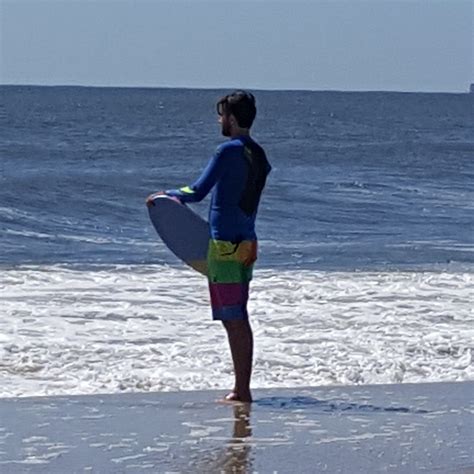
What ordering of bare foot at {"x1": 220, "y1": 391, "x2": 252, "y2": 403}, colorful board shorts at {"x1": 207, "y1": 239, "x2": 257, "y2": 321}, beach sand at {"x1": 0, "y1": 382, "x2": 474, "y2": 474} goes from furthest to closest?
1. bare foot at {"x1": 220, "y1": 391, "x2": 252, "y2": 403}
2. colorful board shorts at {"x1": 207, "y1": 239, "x2": 257, "y2": 321}
3. beach sand at {"x1": 0, "y1": 382, "x2": 474, "y2": 474}

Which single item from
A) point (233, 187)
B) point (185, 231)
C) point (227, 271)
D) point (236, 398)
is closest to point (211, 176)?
point (233, 187)

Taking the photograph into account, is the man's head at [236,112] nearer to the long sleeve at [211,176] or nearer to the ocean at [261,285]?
the long sleeve at [211,176]

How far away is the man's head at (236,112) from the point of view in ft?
22.2

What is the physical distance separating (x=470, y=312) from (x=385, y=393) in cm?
337

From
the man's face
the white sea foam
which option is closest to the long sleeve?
the man's face

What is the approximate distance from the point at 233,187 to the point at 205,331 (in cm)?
305

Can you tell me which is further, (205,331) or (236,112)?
(205,331)

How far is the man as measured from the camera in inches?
266

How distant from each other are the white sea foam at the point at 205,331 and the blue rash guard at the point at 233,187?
58.5 inches

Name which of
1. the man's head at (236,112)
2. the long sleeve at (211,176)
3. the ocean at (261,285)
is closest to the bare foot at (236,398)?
the ocean at (261,285)

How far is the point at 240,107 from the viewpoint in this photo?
6777 millimetres

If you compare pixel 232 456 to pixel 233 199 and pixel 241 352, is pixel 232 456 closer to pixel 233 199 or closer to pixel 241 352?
pixel 241 352

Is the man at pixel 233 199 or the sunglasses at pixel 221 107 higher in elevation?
the sunglasses at pixel 221 107

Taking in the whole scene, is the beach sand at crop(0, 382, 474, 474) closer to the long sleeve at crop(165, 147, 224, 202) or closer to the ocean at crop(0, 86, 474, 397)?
the ocean at crop(0, 86, 474, 397)
